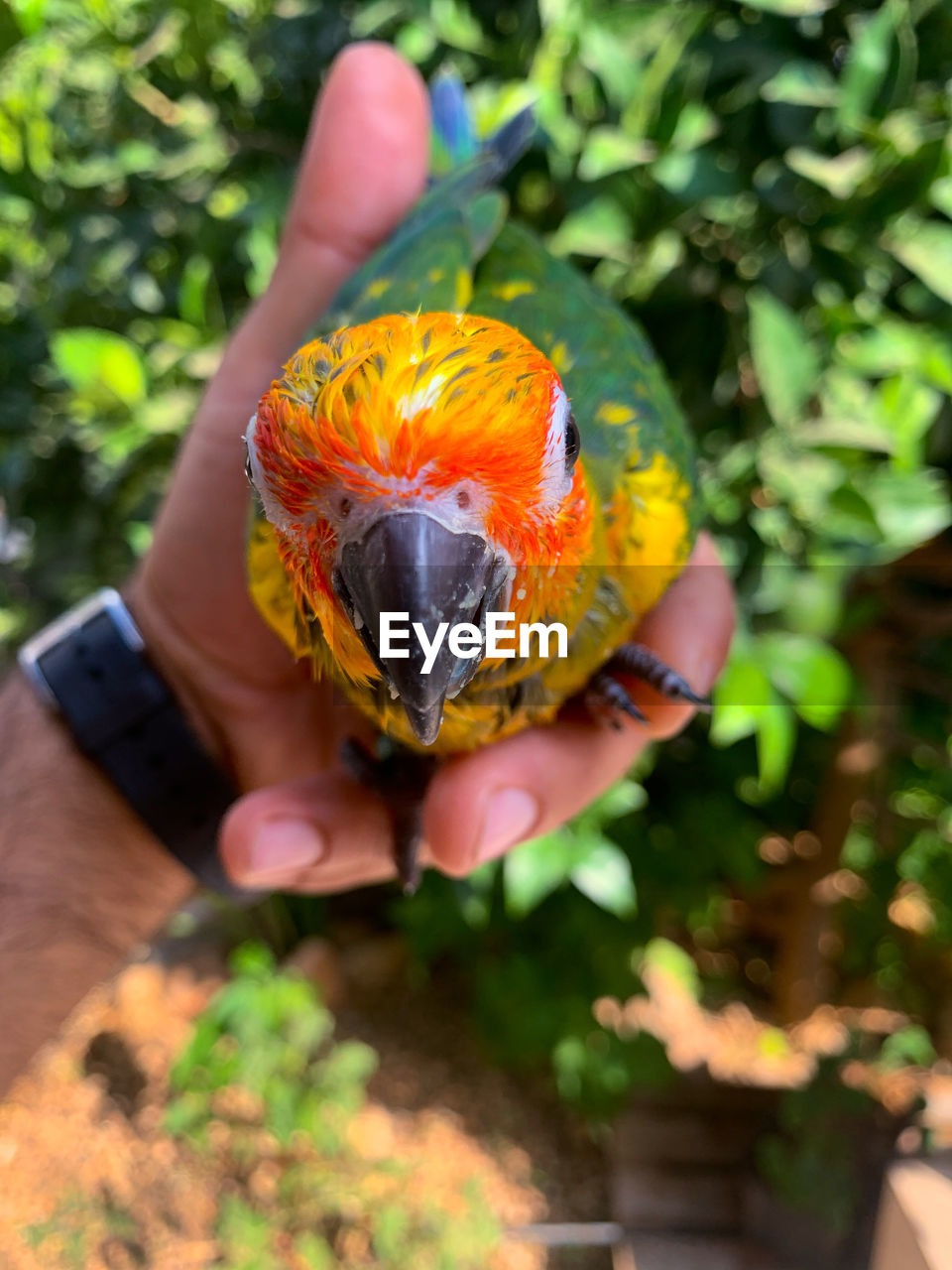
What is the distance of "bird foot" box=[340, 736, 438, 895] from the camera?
4.24 ft

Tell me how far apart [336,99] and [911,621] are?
1.32 m

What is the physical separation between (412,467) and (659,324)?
1.00 metres

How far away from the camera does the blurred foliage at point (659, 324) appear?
1.33 meters

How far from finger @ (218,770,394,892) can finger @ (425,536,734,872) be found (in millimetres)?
143

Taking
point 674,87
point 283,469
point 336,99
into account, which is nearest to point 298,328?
point 336,99

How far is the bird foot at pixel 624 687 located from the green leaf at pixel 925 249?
24.3 inches

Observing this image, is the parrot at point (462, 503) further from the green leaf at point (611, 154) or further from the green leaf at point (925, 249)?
the green leaf at point (925, 249)

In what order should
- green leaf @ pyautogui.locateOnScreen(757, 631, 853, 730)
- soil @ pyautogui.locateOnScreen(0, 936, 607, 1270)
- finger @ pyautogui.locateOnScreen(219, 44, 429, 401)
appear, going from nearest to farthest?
1. green leaf @ pyautogui.locateOnScreen(757, 631, 853, 730)
2. finger @ pyautogui.locateOnScreen(219, 44, 429, 401)
3. soil @ pyautogui.locateOnScreen(0, 936, 607, 1270)

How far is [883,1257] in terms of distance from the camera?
5.61ft

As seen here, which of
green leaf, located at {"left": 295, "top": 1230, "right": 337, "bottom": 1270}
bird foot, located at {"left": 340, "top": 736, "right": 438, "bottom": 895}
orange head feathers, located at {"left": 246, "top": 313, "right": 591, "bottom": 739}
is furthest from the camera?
green leaf, located at {"left": 295, "top": 1230, "right": 337, "bottom": 1270}

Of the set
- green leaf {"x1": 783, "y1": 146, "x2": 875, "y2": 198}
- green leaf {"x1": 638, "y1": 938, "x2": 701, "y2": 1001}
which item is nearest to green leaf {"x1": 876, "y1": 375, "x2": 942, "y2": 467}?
green leaf {"x1": 783, "y1": 146, "x2": 875, "y2": 198}

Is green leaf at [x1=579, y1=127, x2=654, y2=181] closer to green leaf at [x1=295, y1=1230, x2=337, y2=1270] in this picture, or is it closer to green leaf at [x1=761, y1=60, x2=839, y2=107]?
green leaf at [x1=761, y1=60, x2=839, y2=107]

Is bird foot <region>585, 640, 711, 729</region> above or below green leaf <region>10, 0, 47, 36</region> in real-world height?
below

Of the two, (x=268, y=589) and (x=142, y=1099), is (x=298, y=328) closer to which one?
(x=268, y=589)
